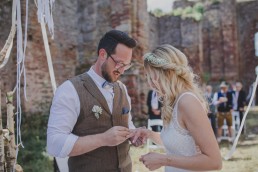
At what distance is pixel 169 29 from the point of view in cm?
2080

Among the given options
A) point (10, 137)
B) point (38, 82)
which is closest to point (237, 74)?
point (38, 82)

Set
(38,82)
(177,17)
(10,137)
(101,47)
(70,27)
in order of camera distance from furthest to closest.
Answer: (177,17), (70,27), (38,82), (10,137), (101,47)

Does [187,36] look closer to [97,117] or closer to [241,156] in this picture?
[241,156]

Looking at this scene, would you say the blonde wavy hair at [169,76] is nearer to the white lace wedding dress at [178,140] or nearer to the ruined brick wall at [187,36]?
the white lace wedding dress at [178,140]

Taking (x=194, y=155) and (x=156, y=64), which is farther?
(x=156, y=64)

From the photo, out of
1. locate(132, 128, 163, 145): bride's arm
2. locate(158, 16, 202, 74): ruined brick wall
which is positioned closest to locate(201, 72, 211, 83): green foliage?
locate(158, 16, 202, 74): ruined brick wall

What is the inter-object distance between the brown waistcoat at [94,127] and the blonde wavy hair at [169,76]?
365 millimetres

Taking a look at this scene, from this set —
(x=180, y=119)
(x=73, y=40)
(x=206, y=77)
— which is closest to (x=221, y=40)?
(x=206, y=77)

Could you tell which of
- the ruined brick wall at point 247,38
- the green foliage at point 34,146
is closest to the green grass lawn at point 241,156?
the green foliage at point 34,146

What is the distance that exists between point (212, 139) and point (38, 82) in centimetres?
821

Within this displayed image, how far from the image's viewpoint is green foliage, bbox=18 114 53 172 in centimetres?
602

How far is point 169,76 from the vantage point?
228 centimetres

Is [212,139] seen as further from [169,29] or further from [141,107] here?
[169,29]

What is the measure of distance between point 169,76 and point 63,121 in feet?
2.39
